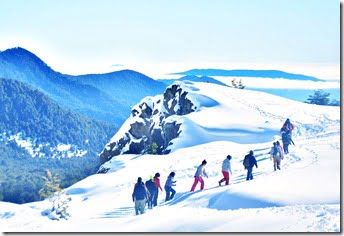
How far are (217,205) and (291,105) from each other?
3270 centimetres

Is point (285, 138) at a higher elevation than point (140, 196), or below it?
higher

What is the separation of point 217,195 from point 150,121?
34.6 m

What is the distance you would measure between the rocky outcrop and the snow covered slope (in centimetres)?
854

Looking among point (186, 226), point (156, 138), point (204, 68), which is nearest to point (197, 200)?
point (186, 226)

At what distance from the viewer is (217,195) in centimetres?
1552

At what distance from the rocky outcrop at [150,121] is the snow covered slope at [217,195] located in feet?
28.0

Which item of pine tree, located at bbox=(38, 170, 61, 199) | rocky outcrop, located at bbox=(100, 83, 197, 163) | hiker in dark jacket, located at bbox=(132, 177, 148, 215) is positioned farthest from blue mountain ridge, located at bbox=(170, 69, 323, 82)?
rocky outcrop, located at bbox=(100, 83, 197, 163)

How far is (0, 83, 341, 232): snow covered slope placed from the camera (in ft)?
39.9

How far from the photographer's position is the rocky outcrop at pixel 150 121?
4725 cm

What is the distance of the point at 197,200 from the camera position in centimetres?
1602

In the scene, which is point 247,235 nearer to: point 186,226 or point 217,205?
point 186,226

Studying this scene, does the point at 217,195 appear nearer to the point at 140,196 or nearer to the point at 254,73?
the point at 140,196

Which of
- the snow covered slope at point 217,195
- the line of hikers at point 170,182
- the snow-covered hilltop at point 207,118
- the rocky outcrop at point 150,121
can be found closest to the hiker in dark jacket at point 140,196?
the line of hikers at point 170,182

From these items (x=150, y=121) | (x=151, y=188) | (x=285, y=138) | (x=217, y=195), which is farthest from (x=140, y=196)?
(x=150, y=121)
